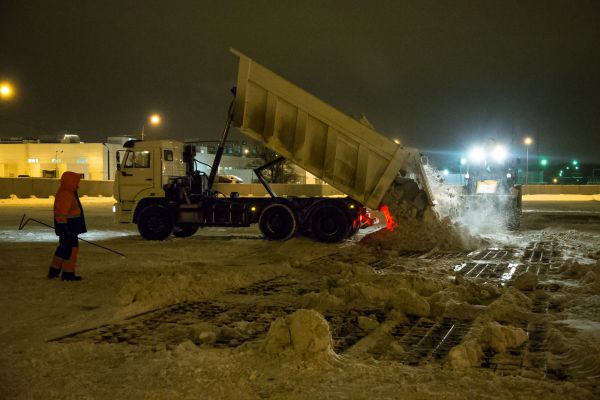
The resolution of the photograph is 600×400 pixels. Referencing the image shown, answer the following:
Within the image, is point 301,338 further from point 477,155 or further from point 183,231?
point 477,155

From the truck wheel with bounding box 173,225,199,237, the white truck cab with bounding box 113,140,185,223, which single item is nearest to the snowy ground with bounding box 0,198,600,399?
the white truck cab with bounding box 113,140,185,223

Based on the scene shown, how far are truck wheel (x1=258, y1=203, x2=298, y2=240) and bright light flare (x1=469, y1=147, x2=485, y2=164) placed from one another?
1060 cm

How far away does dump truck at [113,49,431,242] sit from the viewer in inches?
567

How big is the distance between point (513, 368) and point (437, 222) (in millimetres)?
9719

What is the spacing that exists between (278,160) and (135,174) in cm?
434

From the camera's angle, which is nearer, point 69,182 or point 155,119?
point 69,182

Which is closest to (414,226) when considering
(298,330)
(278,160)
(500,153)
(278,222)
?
(278,222)

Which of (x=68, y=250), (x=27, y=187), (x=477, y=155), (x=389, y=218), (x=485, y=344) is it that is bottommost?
(x=485, y=344)

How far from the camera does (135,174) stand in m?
16.9

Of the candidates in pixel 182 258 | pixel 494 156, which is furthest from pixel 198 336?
pixel 494 156

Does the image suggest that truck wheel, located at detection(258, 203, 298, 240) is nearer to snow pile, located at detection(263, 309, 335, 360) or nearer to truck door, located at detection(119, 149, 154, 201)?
truck door, located at detection(119, 149, 154, 201)

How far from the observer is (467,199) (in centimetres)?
1952

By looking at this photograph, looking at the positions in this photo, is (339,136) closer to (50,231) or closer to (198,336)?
(198,336)

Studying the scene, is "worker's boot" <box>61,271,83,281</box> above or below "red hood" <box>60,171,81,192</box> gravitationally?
below
